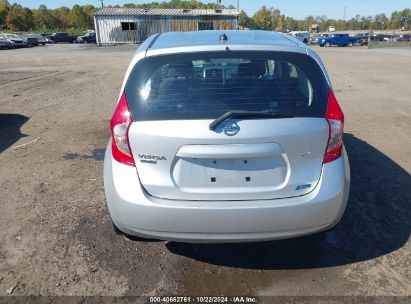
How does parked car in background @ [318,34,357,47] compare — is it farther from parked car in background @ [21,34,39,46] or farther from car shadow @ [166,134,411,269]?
car shadow @ [166,134,411,269]

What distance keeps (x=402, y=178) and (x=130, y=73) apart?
145 inches

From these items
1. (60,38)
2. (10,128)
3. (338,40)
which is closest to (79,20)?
(60,38)

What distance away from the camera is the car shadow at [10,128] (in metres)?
6.27

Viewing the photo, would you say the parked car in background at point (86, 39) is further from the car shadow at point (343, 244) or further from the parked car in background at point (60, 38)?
the car shadow at point (343, 244)

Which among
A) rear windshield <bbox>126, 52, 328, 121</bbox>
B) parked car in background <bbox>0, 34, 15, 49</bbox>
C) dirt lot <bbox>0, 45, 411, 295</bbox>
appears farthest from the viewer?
parked car in background <bbox>0, 34, 15, 49</bbox>

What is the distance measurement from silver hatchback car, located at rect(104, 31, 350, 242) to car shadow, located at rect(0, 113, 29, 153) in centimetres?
425

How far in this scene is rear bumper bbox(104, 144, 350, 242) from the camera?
2512 mm

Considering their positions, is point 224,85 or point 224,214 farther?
point 224,85

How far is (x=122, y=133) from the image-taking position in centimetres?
261

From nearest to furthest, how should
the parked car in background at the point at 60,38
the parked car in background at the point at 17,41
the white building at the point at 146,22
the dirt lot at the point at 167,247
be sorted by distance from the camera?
the dirt lot at the point at 167,247 → the parked car in background at the point at 17,41 → the white building at the point at 146,22 → the parked car in background at the point at 60,38

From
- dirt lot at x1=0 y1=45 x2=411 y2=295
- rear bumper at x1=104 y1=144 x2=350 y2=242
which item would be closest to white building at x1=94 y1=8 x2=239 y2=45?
dirt lot at x1=0 y1=45 x2=411 y2=295

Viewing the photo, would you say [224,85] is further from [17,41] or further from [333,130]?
[17,41]

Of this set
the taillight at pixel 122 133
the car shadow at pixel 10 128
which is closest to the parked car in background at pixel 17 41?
the car shadow at pixel 10 128

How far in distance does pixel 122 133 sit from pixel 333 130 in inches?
59.8
